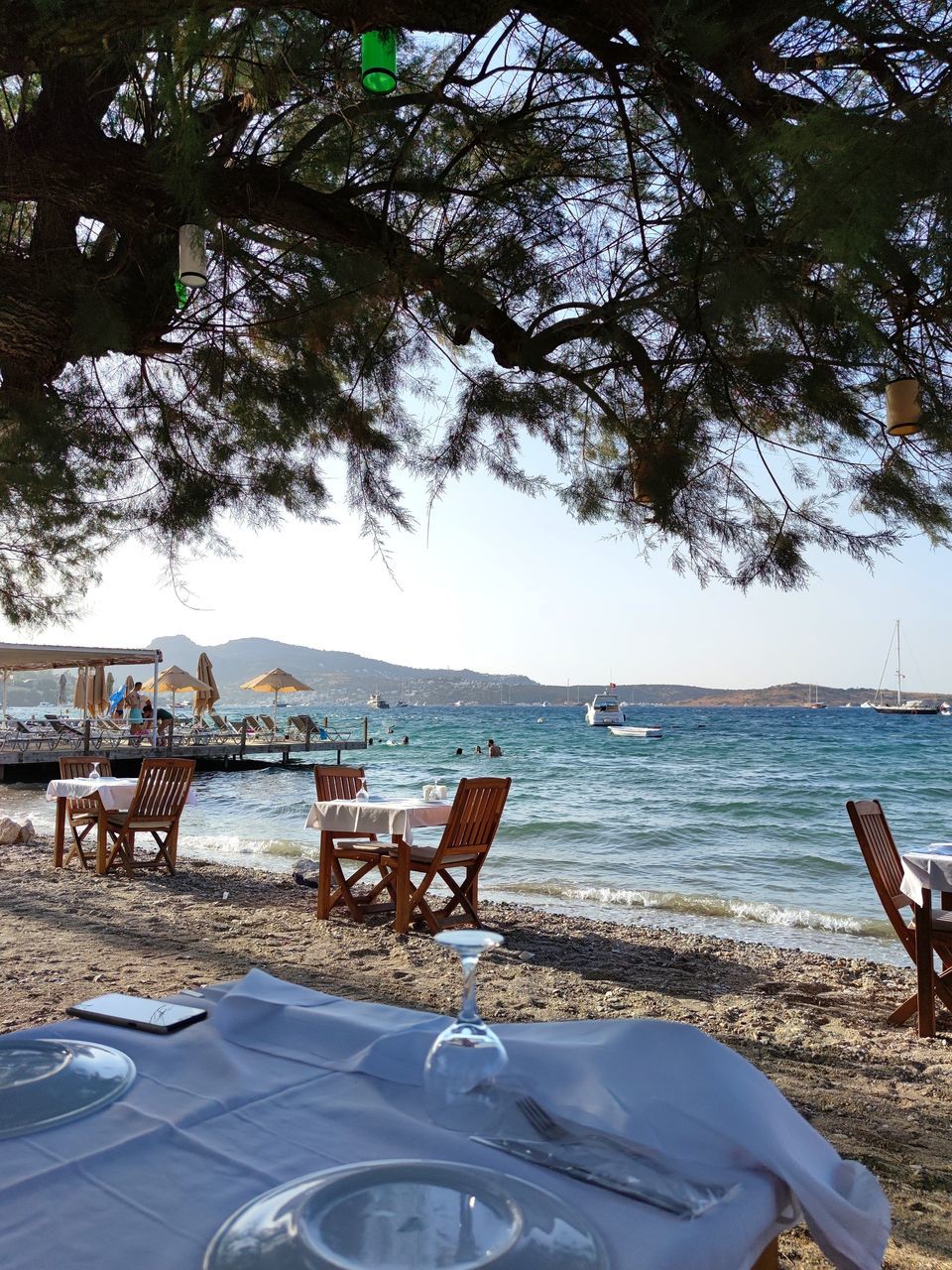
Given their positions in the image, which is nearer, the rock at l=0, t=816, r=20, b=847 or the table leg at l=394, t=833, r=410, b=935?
the table leg at l=394, t=833, r=410, b=935

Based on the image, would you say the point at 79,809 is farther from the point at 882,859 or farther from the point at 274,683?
the point at 274,683

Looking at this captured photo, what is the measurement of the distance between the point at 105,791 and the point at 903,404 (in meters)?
6.89

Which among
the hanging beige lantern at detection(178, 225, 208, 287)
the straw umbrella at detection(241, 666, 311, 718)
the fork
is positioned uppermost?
the hanging beige lantern at detection(178, 225, 208, 287)

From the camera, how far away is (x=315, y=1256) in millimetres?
640

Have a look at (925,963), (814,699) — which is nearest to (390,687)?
(814,699)

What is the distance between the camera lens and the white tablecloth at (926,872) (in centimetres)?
385

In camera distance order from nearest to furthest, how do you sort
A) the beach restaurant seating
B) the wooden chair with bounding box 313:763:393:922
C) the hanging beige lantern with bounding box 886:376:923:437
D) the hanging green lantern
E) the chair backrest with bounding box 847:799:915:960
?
the hanging green lantern
the hanging beige lantern with bounding box 886:376:923:437
the chair backrest with bounding box 847:799:915:960
the wooden chair with bounding box 313:763:393:922
the beach restaurant seating

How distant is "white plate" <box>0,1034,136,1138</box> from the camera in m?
0.85

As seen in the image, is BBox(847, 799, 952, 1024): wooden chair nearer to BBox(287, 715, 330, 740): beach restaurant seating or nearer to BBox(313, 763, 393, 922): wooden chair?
BBox(313, 763, 393, 922): wooden chair

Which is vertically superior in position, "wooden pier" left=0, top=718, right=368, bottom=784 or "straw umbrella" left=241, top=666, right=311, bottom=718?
"straw umbrella" left=241, top=666, right=311, bottom=718

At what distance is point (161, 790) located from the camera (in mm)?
7555

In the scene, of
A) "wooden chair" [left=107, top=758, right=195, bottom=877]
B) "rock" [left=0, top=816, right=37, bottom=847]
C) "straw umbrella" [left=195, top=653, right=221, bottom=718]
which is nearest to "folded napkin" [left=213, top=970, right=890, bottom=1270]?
"wooden chair" [left=107, top=758, right=195, bottom=877]

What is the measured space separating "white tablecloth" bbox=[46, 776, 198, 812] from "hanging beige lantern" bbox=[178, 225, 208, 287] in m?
6.06

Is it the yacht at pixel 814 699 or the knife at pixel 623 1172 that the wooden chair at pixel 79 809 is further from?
the yacht at pixel 814 699
